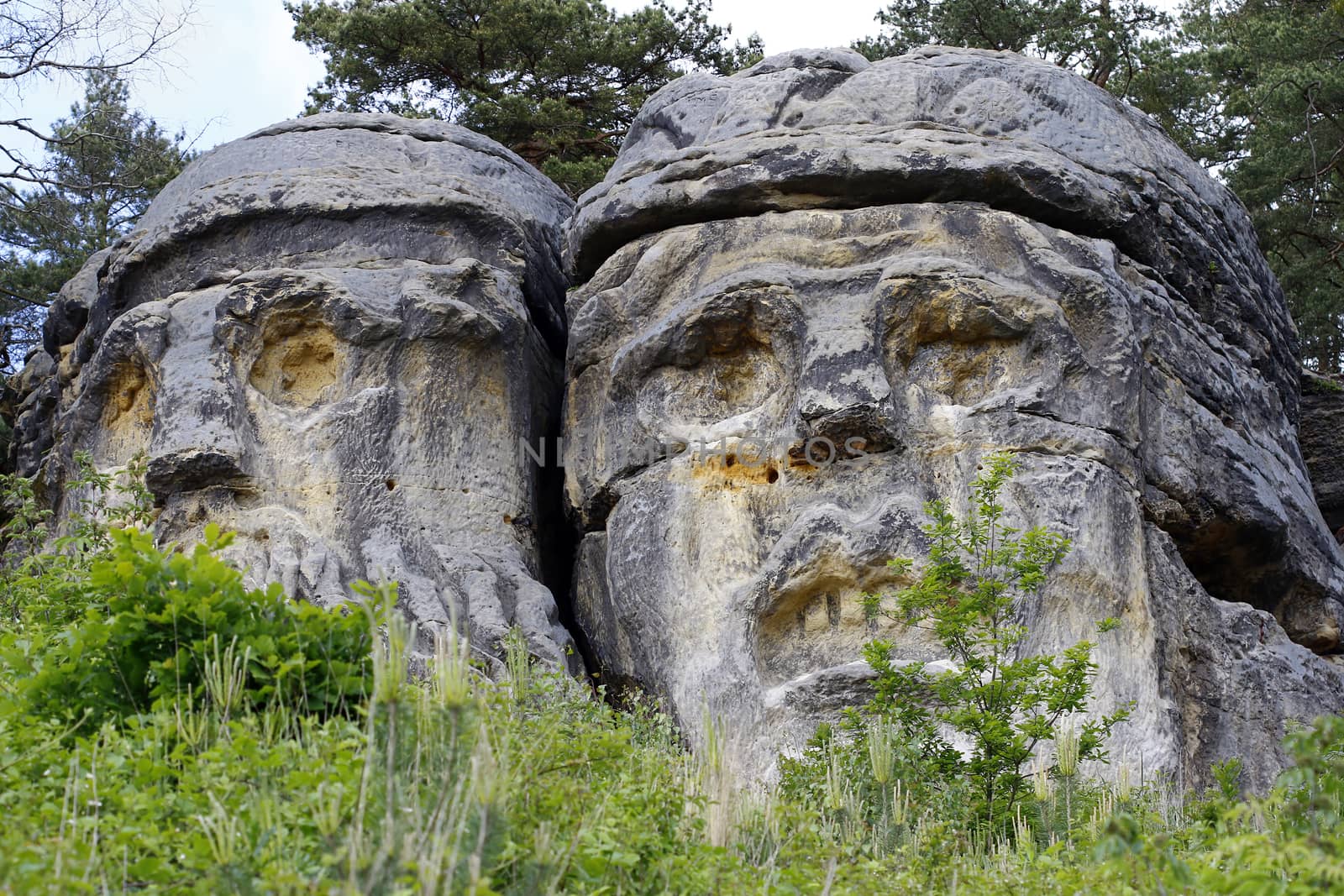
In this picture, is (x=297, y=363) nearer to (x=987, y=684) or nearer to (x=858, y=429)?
(x=858, y=429)

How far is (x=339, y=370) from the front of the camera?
11.1 metres

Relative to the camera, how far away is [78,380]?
12.3 meters

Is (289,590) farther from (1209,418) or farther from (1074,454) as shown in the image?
(1209,418)

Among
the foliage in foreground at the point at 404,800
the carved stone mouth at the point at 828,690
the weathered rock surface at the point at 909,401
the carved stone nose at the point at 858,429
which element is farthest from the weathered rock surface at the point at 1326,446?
the foliage in foreground at the point at 404,800

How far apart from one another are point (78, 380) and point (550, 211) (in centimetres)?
404

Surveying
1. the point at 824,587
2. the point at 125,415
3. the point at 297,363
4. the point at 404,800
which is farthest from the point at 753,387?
the point at 404,800

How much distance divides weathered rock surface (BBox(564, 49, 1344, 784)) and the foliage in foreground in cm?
245

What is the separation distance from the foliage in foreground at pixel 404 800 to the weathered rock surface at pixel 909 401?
2.45 meters

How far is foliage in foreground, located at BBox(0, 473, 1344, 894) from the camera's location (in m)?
4.39

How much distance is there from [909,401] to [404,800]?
21.6 feet

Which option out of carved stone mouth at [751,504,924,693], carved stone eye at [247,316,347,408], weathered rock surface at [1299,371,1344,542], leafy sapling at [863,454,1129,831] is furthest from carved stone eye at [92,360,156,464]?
weathered rock surface at [1299,371,1344,542]

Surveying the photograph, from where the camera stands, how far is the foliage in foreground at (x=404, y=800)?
4387 millimetres

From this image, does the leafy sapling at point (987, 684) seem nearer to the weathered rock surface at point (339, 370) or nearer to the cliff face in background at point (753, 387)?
the cliff face in background at point (753, 387)

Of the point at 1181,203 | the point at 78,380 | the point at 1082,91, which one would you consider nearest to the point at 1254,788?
the point at 1181,203
